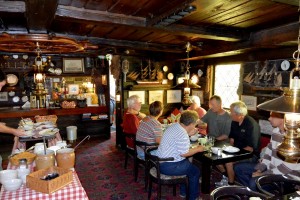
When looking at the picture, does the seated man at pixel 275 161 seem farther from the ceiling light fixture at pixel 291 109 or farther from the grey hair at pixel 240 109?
the ceiling light fixture at pixel 291 109

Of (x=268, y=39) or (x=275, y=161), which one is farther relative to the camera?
(x=268, y=39)

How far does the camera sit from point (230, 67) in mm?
5953

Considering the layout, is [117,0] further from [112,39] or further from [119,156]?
[119,156]

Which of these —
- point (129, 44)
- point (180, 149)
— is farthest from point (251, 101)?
point (129, 44)

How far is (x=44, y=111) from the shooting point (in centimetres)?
766

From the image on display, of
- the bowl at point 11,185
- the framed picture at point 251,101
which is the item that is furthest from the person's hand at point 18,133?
the framed picture at point 251,101

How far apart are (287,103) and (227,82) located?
15.6 ft

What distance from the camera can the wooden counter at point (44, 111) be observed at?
23.9 ft

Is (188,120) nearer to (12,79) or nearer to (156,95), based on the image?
(156,95)

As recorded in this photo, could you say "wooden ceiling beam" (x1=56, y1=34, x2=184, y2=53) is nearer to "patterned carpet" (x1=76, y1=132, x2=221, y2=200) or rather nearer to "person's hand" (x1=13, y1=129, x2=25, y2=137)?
"person's hand" (x1=13, y1=129, x2=25, y2=137)

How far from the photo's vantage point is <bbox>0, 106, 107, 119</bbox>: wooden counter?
23.9 ft

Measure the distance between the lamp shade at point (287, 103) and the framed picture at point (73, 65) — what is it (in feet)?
25.5

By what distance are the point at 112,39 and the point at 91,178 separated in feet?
9.72

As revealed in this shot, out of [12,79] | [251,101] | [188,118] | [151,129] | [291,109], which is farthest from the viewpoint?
[12,79]
